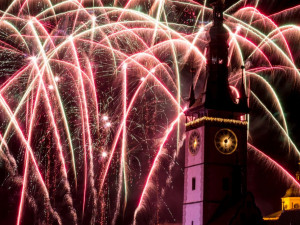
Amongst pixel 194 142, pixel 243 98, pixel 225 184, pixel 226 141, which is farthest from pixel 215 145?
pixel 243 98

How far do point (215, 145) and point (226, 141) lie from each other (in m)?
1.23

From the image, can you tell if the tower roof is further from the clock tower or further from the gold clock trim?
the gold clock trim

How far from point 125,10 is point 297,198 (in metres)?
59.5

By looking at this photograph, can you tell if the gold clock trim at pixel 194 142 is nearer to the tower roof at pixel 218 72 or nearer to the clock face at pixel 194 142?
the clock face at pixel 194 142

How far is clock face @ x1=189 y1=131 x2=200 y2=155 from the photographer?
62.1 m

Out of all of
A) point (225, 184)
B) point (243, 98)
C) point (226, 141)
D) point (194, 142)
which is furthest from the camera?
point (243, 98)

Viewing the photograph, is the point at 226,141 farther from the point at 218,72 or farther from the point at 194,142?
the point at 218,72

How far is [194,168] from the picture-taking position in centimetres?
6247

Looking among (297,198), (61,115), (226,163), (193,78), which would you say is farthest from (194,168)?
(297,198)

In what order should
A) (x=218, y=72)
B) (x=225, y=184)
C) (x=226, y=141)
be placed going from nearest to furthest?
(x=225, y=184) < (x=226, y=141) < (x=218, y=72)

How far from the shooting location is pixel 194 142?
6272cm

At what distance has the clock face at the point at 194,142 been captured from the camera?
62062mm

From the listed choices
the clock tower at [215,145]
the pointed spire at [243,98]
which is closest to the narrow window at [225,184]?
the clock tower at [215,145]

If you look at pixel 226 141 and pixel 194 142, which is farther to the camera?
pixel 194 142
